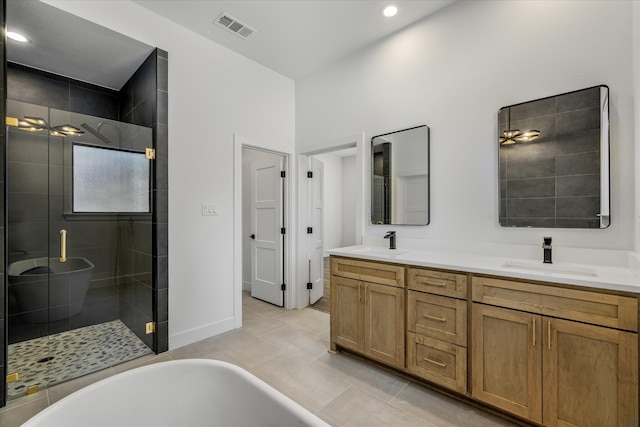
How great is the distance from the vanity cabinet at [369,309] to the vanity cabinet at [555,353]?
0.53 meters

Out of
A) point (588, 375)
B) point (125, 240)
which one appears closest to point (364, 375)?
point (588, 375)

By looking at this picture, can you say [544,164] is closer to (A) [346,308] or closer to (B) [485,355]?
(B) [485,355]

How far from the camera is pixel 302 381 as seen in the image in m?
2.14

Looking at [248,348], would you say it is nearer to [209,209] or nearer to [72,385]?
[72,385]

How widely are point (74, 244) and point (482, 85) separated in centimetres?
359

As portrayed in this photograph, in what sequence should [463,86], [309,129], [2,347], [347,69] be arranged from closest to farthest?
[2,347] < [463,86] < [347,69] < [309,129]

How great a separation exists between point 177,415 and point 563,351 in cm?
199

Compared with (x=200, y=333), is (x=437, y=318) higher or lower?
higher

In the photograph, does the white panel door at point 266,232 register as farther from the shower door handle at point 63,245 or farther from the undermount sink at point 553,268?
the undermount sink at point 553,268

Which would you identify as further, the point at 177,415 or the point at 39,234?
the point at 39,234

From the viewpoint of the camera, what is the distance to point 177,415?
4.35 ft

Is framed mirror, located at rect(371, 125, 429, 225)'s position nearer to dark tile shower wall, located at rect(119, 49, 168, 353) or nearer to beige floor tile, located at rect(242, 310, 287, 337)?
beige floor tile, located at rect(242, 310, 287, 337)

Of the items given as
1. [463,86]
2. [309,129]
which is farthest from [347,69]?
[463,86]

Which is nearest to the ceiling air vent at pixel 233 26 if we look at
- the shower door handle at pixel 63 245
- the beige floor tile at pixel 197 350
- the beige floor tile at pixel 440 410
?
the shower door handle at pixel 63 245
